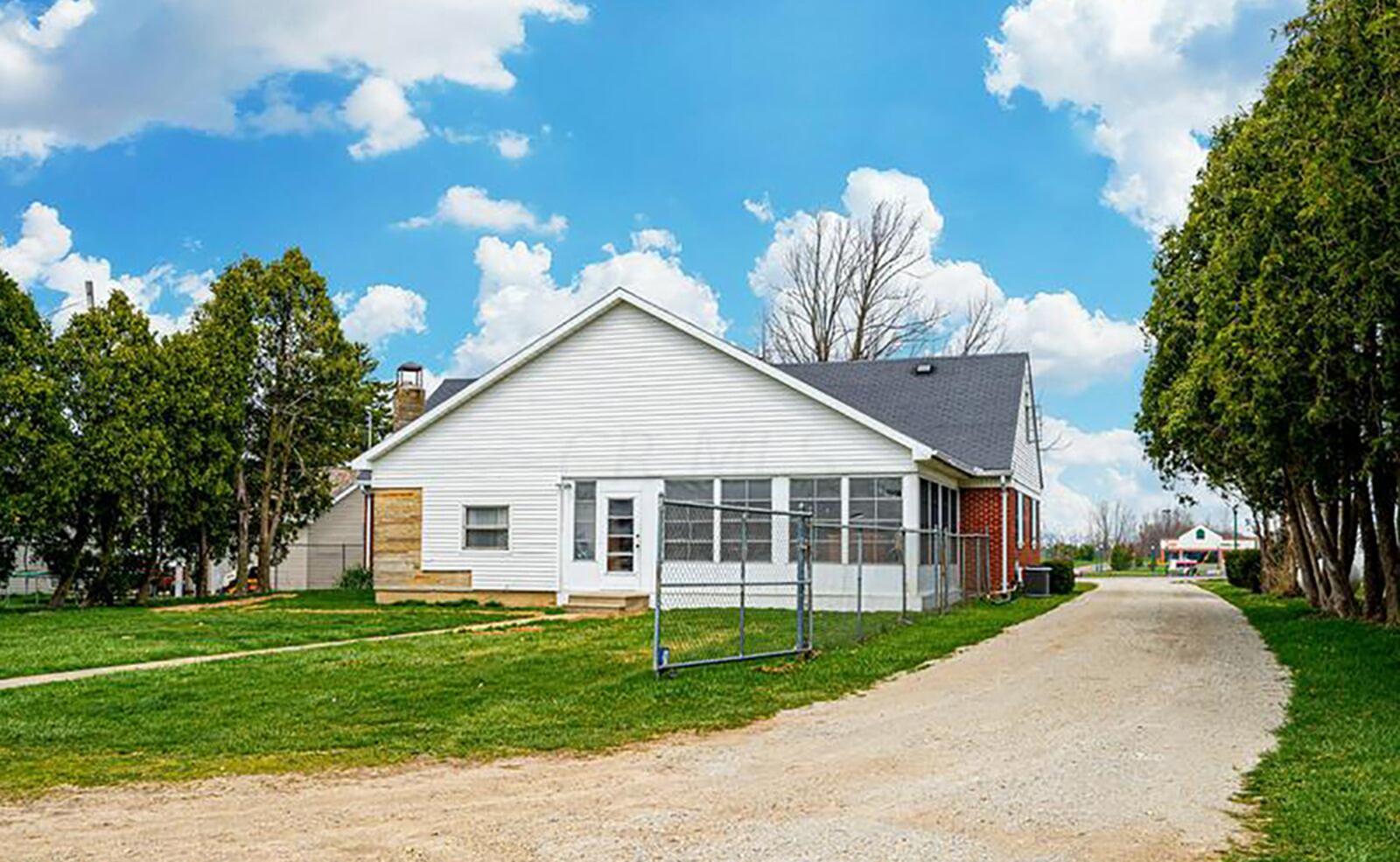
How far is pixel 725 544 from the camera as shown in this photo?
24109 millimetres

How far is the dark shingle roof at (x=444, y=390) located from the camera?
111 feet

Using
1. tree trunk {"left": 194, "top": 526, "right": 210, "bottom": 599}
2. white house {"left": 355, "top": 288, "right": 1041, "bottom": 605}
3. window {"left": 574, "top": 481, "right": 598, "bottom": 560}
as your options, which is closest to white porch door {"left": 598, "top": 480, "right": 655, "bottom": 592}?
white house {"left": 355, "top": 288, "right": 1041, "bottom": 605}

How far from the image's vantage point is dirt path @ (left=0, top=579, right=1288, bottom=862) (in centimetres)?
643

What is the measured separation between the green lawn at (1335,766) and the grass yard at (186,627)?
1221 cm

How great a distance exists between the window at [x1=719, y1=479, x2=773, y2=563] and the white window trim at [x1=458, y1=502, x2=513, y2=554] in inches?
174

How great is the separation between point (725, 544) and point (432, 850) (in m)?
17.9

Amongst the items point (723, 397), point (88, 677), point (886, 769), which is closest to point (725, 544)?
point (723, 397)

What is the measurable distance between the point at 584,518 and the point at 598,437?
1.65 m

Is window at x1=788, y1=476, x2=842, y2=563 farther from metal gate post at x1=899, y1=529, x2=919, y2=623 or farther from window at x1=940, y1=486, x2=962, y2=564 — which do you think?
window at x1=940, y1=486, x2=962, y2=564

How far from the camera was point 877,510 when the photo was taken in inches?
926

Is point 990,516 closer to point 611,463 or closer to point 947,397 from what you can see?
point 947,397

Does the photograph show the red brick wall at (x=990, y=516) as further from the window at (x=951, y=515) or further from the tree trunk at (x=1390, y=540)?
the tree trunk at (x=1390, y=540)

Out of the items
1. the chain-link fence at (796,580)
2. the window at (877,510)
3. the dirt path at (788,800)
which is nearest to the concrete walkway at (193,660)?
the chain-link fence at (796,580)

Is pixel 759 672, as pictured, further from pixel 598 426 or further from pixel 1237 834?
pixel 598 426
